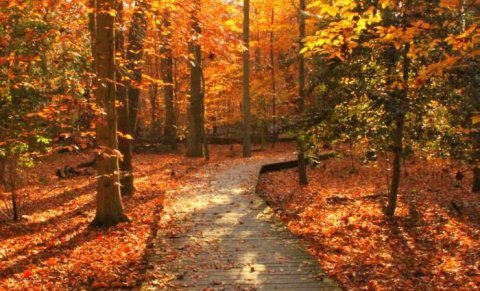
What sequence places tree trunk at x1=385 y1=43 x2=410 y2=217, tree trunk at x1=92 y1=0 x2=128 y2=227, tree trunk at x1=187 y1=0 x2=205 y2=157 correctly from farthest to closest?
tree trunk at x1=187 y1=0 x2=205 y2=157 → tree trunk at x1=385 y1=43 x2=410 y2=217 → tree trunk at x1=92 y1=0 x2=128 y2=227

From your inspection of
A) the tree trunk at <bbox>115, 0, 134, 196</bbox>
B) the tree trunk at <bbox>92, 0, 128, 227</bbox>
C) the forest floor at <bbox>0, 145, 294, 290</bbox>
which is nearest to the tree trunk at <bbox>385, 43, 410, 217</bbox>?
the forest floor at <bbox>0, 145, 294, 290</bbox>

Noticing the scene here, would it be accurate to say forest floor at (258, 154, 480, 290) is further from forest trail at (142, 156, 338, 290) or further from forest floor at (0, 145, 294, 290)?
forest floor at (0, 145, 294, 290)

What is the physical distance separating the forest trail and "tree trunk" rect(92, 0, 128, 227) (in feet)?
4.13

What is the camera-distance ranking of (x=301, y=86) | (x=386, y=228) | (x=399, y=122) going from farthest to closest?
(x=301, y=86) < (x=386, y=228) < (x=399, y=122)

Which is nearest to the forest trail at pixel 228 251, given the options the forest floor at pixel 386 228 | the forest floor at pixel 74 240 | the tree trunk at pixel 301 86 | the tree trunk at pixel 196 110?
the forest floor at pixel 74 240

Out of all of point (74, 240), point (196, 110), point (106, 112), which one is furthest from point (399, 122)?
point (196, 110)

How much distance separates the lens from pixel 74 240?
31.2 ft

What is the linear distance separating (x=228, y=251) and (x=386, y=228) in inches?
190

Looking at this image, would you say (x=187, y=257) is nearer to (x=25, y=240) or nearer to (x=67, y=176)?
(x=25, y=240)

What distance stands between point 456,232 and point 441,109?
2977mm

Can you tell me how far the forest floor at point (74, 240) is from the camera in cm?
727

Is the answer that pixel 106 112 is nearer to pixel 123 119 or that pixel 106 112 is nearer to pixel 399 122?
pixel 123 119

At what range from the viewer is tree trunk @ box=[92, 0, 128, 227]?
30.7 feet

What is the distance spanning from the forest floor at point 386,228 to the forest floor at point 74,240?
10.9ft
